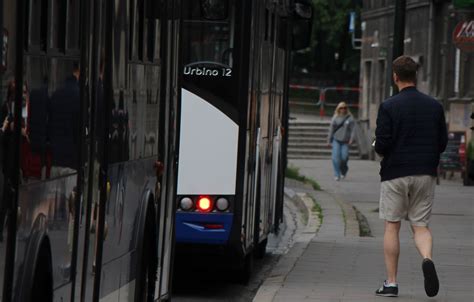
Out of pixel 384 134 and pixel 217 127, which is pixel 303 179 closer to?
pixel 217 127

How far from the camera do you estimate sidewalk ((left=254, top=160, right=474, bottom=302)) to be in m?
12.9

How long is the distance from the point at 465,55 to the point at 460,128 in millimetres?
2896

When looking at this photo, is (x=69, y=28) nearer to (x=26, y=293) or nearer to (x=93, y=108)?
(x=93, y=108)

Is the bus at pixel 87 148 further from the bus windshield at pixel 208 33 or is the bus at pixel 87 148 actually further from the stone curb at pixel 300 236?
the stone curb at pixel 300 236

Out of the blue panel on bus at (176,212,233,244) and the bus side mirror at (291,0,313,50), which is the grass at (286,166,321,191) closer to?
the bus side mirror at (291,0,313,50)

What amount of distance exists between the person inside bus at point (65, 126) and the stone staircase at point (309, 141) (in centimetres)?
4108

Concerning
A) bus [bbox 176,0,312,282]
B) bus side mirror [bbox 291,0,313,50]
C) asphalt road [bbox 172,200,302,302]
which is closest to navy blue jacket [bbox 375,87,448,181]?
bus [bbox 176,0,312,282]

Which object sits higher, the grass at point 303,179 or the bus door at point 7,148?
the bus door at point 7,148

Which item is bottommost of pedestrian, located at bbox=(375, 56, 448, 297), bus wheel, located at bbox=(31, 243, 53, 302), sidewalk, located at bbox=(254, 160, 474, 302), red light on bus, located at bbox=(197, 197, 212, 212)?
sidewalk, located at bbox=(254, 160, 474, 302)

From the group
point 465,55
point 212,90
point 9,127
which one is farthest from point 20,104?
point 465,55

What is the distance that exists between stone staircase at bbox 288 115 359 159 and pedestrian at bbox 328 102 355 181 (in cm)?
1305

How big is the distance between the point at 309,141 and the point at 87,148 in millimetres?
42794

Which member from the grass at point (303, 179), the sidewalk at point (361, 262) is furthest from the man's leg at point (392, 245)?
the grass at point (303, 179)

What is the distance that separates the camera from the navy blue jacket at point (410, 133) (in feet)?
39.6
